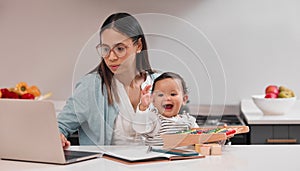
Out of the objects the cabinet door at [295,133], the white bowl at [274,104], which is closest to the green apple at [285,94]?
the white bowl at [274,104]

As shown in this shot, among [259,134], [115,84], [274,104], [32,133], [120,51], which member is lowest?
[259,134]

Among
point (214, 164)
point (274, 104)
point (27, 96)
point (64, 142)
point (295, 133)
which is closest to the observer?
point (214, 164)

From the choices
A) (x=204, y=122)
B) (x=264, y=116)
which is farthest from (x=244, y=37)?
(x=204, y=122)

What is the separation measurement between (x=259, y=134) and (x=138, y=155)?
1.45 metres

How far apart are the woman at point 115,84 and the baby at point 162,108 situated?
0.11ft

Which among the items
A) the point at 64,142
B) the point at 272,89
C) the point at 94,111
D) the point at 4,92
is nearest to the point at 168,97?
the point at 94,111

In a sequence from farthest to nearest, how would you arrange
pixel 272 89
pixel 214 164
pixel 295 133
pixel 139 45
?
pixel 272 89
pixel 295 133
pixel 139 45
pixel 214 164

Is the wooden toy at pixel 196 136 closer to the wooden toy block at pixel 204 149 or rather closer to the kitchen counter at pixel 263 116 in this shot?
the wooden toy block at pixel 204 149

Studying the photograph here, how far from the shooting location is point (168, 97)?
166 centimetres

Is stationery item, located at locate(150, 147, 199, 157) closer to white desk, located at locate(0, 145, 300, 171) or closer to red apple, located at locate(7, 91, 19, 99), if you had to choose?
white desk, located at locate(0, 145, 300, 171)

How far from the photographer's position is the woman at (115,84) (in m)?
1.72

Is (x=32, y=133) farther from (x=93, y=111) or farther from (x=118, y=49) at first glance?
(x=118, y=49)

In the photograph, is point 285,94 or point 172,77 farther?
point 285,94

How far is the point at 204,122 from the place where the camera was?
179cm
